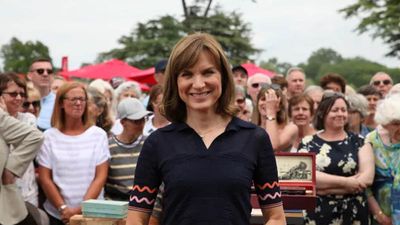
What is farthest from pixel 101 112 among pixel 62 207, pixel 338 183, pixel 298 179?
pixel 298 179

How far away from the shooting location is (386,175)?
4785 mm

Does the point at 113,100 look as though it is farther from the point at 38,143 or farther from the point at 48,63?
the point at 38,143

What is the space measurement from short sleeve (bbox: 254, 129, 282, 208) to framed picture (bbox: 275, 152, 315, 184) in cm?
161

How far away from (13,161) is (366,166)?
282 cm

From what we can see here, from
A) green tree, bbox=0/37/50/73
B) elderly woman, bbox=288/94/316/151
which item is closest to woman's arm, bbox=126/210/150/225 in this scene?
elderly woman, bbox=288/94/316/151

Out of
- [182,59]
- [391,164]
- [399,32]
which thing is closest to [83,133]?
[391,164]

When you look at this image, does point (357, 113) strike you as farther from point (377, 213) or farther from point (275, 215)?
point (275, 215)

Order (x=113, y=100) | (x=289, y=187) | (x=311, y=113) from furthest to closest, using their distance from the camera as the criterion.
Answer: (x=113, y=100) < (x=311, y=113) < (x=289, y=187)

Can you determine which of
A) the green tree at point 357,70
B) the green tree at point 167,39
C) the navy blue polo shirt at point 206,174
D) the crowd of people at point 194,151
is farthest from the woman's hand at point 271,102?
the green tree at point 357,70

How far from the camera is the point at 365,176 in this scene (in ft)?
15.4

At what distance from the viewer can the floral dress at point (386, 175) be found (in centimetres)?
469

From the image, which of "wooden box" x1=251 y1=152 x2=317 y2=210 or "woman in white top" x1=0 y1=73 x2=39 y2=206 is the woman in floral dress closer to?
"wooden box" x1=251 y1=152 x2=317 y2=210

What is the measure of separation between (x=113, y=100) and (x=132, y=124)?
9.22ft

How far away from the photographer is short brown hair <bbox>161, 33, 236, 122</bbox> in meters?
2.33
